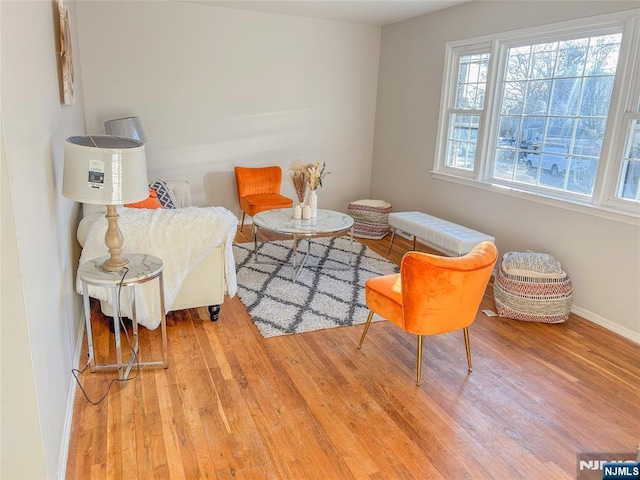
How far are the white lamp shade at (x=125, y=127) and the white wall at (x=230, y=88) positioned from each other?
1.51ft

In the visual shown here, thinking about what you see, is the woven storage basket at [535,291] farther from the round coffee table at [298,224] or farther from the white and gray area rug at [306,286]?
the round coffee table at [298,224]

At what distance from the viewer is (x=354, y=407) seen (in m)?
2.26

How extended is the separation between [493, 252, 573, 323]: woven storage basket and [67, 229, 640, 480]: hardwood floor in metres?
0.20

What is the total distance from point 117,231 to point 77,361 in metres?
0.83

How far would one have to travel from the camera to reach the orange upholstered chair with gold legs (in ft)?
7.29

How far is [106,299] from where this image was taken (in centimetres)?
265

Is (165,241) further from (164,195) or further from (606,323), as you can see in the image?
(606,323)

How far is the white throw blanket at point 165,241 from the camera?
263 centimetres

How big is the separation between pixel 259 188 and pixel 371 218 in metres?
1.35

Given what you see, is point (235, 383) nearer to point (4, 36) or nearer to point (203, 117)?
point (4, 36)

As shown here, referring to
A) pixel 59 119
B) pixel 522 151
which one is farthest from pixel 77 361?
pixel 522 151

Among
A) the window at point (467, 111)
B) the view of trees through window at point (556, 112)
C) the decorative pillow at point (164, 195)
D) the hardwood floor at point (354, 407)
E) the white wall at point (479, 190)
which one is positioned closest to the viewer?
the hardwood floor at point (354, 407)

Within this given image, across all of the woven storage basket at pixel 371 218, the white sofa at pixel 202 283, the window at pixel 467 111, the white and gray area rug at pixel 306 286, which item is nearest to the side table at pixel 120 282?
the white sofa at pixel 202 283

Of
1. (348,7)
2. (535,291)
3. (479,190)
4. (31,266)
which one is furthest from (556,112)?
(31,266)
